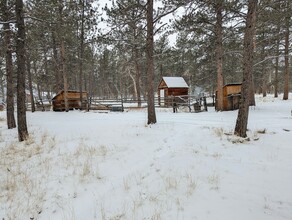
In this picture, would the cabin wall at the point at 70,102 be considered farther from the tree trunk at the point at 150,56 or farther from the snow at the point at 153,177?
the snow at the point at 153,177

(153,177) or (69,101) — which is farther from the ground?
(69,101)

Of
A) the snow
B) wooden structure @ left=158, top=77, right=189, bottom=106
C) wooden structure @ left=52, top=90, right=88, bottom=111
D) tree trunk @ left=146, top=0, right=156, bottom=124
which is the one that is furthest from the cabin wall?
the snow

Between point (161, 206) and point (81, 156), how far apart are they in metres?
3.61

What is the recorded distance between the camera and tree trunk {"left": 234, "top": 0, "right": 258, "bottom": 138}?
7.39m

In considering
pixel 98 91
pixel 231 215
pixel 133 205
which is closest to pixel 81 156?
pixel 133 205

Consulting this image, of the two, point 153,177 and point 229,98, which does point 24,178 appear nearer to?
point 153,177

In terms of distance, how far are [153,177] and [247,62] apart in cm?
506

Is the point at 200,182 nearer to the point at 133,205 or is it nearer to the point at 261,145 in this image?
the point at 133,205

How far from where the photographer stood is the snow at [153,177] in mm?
4031

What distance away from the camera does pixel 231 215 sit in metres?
3.71

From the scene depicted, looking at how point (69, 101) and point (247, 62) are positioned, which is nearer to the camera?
point (247, 62)

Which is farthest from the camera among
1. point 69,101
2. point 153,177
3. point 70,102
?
point 70,102

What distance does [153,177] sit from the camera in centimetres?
532

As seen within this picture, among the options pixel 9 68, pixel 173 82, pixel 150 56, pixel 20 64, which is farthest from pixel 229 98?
pixel 9 68
